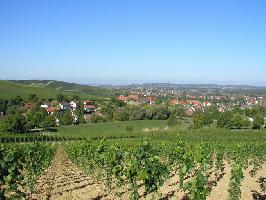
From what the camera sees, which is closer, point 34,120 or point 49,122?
point 34,120

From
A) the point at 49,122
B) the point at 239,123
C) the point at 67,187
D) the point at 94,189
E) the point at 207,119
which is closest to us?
the point at 94,189

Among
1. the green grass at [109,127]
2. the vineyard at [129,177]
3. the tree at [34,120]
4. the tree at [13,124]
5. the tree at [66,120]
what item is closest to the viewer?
the vineyard at [129,177]

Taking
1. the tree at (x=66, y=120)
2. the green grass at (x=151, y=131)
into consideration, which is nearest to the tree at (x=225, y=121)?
the green grass at (x=151, y=131)

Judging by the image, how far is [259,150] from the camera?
3697 centimetres

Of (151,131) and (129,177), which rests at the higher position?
(129,177)

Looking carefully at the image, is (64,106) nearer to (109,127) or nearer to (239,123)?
(109,127)

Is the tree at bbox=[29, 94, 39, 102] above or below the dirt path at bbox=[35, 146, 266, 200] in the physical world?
below

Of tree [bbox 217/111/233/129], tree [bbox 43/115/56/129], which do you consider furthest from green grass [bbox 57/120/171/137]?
tree [bbox 217/111/233/129]

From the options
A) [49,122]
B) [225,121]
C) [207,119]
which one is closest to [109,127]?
[49,122]

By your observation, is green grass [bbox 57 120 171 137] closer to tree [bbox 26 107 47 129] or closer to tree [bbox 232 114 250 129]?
tree [bbox 26 107 47 129]

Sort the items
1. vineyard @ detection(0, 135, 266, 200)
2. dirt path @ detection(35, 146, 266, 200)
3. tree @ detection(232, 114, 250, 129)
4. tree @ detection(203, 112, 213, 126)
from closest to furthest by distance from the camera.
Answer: vineyard @ detection(0, 135, 266, 200), dirt path @ detection(35, 146, 266, 200), tree @ detection(232, 114, 250, 129), tree @ detection(203, 112, 213, 126)

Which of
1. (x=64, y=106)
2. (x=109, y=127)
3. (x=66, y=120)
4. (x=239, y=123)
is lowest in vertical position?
(x=109, y=127)

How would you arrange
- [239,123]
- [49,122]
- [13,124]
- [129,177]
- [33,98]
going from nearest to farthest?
[129,177] → [13,124] → [49,122] → [239,123] → [33,98]

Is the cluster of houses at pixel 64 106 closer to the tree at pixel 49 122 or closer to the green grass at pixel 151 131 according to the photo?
the tree at pixel 49 122
